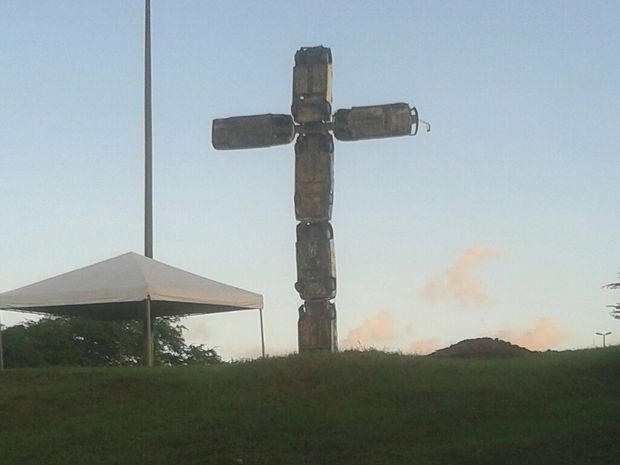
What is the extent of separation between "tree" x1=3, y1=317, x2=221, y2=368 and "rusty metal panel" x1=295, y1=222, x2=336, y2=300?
357 inches

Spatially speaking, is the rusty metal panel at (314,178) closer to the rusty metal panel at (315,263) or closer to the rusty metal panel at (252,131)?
the rusty metal panel at (315,263)

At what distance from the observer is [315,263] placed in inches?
704

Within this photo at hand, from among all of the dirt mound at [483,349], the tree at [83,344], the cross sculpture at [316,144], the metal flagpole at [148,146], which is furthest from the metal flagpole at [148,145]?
the dirt mound at [483,349]

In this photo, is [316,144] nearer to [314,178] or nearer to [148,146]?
[314,178]

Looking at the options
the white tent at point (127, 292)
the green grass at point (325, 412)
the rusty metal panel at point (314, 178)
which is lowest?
the green grass at point (325, 412)

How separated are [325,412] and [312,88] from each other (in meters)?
7.54

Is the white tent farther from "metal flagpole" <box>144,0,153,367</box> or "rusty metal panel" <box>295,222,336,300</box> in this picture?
"metal flagpole" <box>144,0,153,367</box>

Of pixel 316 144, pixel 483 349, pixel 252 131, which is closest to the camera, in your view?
pixel 483 349

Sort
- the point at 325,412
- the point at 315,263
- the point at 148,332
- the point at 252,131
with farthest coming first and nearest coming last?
the point at 252,131 < the point at 315,263 < the point at 148,332 < the point at 325,412

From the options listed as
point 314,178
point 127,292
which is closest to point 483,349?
point 314,178

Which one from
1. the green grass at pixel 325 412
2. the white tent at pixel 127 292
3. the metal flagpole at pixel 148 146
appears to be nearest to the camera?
the green grass at pixel 325 412

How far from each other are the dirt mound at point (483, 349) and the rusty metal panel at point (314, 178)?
2.93m

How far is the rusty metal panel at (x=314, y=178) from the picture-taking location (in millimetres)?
18047

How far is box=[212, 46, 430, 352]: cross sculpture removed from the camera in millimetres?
17812
